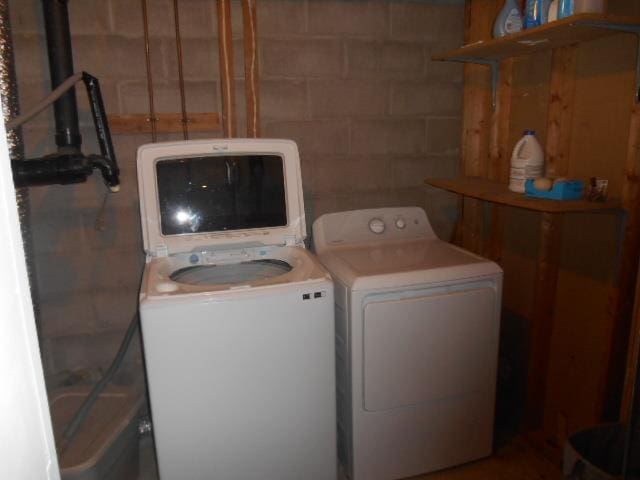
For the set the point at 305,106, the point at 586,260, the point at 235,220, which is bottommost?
the point at 586,260

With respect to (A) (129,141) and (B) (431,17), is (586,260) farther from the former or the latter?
(A) (129,141)

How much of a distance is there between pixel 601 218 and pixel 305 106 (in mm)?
1304

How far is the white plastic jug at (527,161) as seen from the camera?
1.81m

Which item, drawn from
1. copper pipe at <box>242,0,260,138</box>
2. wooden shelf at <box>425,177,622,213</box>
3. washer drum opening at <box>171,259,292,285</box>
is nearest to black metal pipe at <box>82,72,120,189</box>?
washer drum opening at <box>171,259,292,285</box>

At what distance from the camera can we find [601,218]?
168 cm

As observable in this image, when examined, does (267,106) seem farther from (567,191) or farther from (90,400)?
(90,400)

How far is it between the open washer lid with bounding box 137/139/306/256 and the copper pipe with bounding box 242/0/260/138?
308 mm

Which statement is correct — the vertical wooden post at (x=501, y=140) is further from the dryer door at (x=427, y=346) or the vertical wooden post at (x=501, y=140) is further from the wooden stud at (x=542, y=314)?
the dryer door at (x=427, y=346)

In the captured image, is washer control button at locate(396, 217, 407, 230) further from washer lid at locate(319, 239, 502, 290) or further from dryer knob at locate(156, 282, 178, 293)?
dryer knob at locate(156, 282, 178, 293)

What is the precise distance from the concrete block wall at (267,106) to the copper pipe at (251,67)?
0.12ft

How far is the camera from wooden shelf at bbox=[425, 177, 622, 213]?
1.52 m

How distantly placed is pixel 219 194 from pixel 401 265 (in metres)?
0.75

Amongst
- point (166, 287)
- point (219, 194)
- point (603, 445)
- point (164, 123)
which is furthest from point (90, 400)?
point (603, 445)

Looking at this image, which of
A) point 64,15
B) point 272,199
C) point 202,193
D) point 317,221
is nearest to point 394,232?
point 317,221
